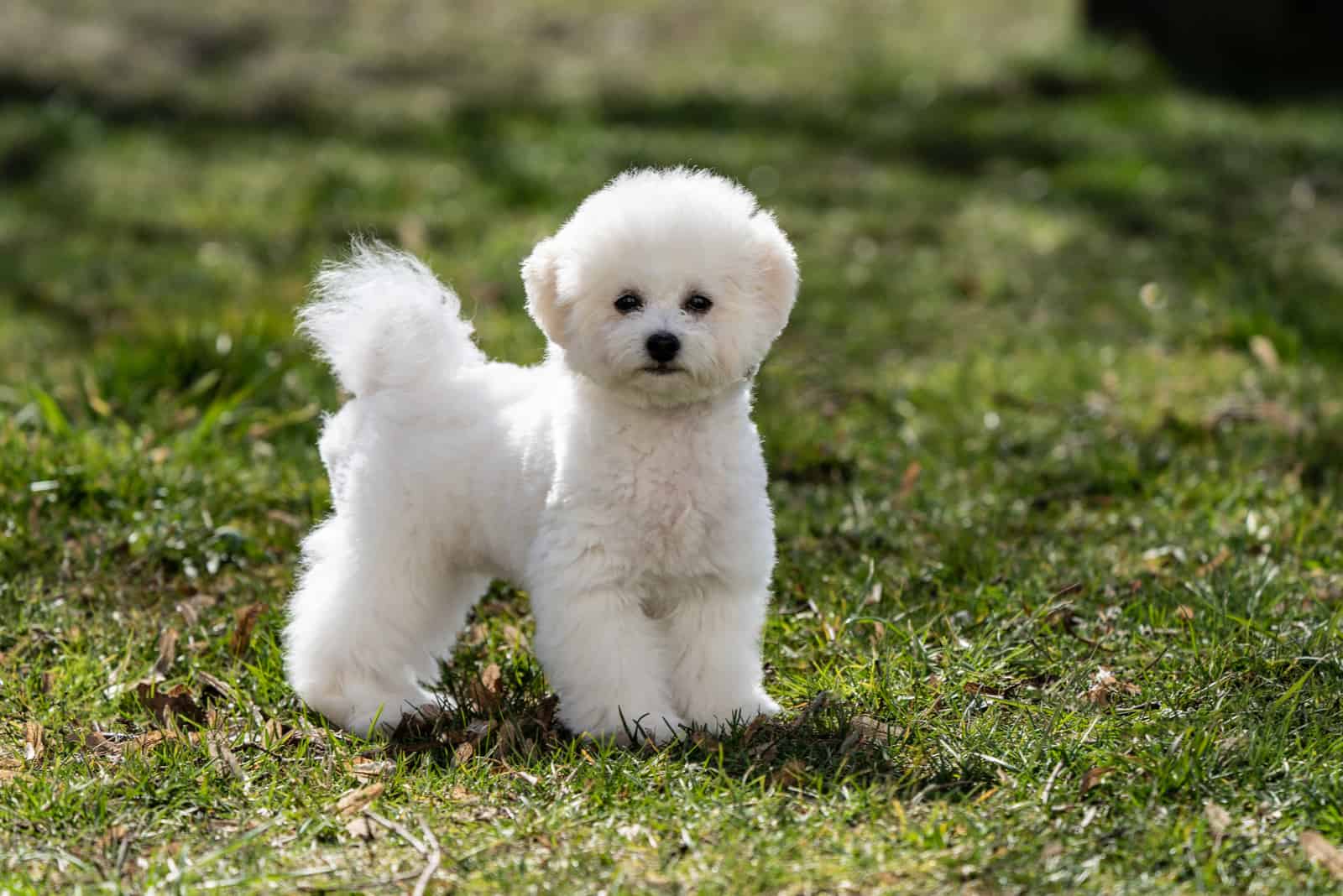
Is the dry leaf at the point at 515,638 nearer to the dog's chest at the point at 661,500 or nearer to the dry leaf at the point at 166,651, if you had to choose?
the dog's chest at the point at 661,500

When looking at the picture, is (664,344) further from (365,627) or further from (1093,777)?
(1093,777)

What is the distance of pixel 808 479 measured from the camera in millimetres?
5602

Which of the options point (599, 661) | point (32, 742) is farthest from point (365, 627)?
point (32, 742)

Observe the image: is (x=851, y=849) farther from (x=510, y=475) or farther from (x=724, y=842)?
(x=510, y=475)

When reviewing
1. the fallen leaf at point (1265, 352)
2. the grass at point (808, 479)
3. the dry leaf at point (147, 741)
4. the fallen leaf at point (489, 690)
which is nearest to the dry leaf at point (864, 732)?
the grass at point (808, 479)

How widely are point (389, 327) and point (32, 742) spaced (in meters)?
1.33

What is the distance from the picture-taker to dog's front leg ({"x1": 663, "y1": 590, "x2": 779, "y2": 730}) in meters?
3.83

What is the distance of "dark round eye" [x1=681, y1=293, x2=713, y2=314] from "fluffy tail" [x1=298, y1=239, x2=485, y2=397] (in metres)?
0.81

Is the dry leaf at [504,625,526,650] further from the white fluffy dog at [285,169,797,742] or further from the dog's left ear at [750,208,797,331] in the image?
Answer: the dog's left ear at [750,208,797,331]

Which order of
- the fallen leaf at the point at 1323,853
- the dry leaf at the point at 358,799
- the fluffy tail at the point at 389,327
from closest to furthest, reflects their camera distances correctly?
the fallen leaf at the point at 1323,853, the dry leaf at the point at 358,799, the fluffy tail at the point at 389,327

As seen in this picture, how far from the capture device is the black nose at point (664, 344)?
3521 millimetres

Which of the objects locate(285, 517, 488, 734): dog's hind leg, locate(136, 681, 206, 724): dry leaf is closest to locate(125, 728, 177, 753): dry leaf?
locate(136, 681, 206, 724): dry leaf

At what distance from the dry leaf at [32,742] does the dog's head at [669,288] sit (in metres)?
1.57

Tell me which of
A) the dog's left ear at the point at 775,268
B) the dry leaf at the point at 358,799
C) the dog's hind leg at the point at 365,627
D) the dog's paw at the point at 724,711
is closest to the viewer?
the dry leaf at the point at 358,799
